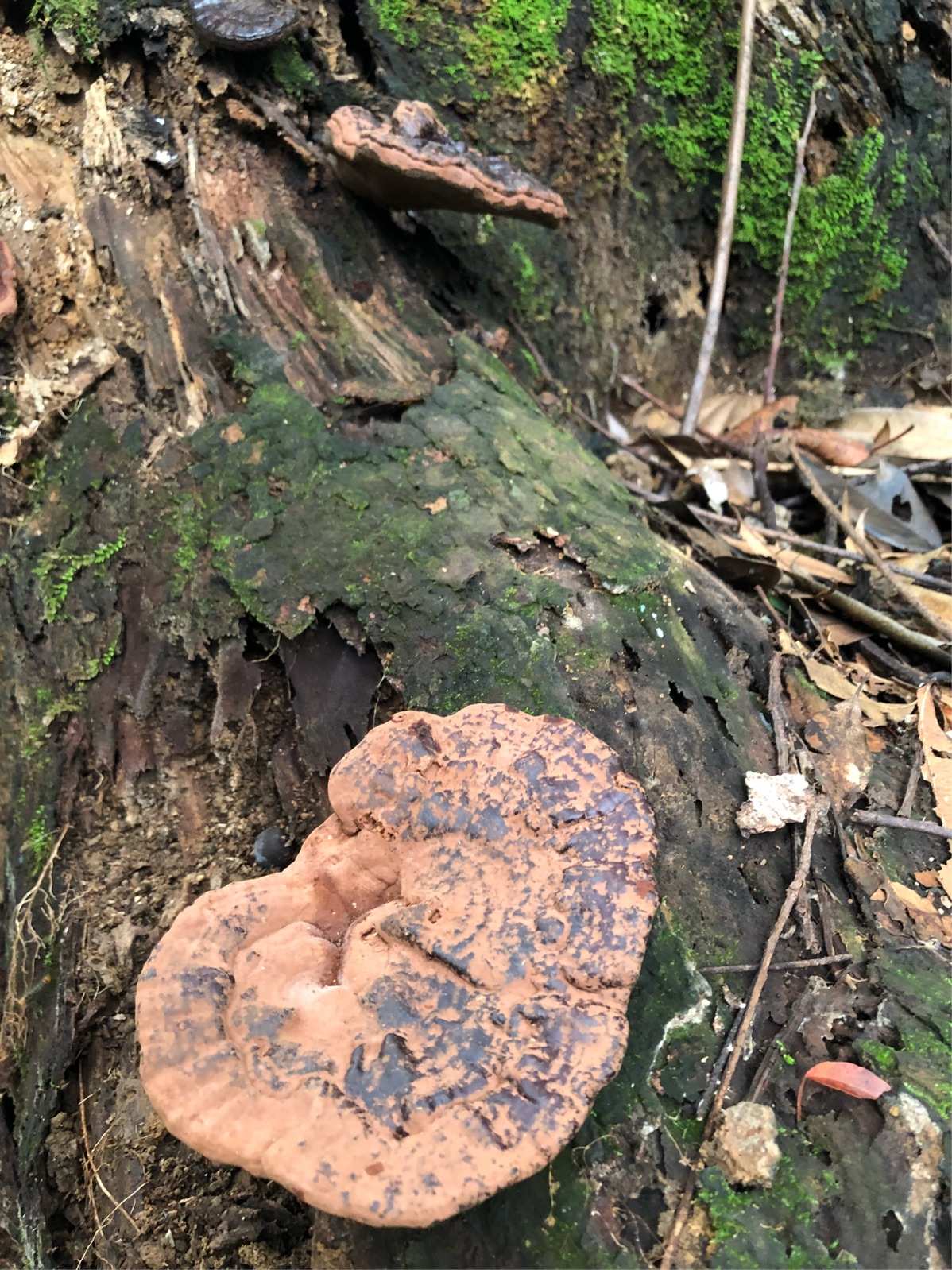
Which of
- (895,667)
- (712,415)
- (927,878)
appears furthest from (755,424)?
(927,878)

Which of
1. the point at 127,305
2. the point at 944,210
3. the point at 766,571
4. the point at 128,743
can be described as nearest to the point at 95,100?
the point at 127,305

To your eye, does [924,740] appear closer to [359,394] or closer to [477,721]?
[477,721]

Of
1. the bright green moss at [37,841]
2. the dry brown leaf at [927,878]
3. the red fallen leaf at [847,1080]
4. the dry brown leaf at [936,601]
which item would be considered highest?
the red fallen leaf at [847,1080]

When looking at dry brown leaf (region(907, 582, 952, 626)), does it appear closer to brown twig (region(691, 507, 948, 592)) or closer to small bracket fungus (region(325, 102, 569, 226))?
brown twig (region(691, 507, 948, 592))

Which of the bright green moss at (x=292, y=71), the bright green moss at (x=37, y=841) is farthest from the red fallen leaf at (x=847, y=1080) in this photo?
the bright green moss at (x=292, y=71)

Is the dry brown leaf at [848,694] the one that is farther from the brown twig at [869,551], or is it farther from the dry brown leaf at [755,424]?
the dry brown leaf at [755,424]

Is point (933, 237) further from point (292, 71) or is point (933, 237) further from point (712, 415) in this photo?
point (292, 71)
